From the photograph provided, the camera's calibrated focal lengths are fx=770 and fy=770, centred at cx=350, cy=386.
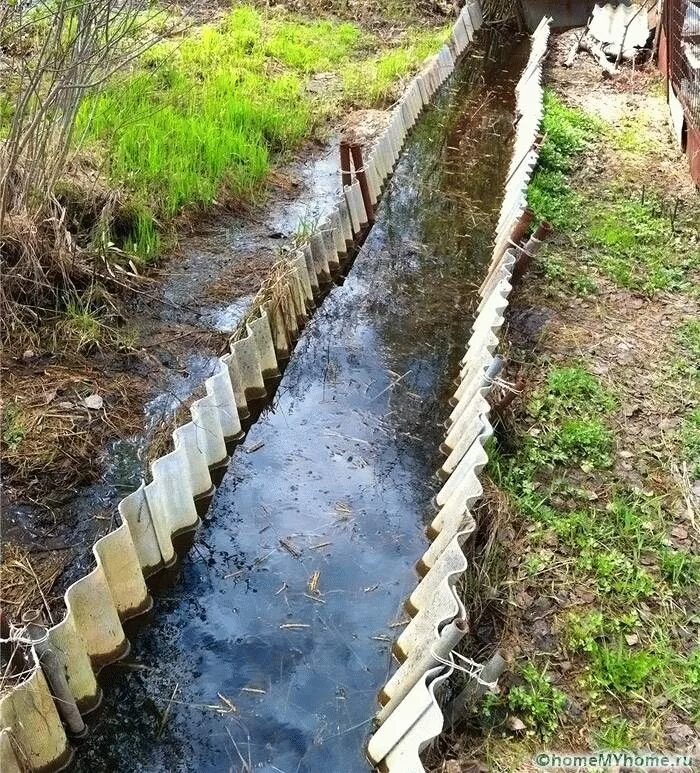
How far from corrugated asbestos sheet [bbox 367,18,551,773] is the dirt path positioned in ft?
0.96

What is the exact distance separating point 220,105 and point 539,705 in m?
8.59

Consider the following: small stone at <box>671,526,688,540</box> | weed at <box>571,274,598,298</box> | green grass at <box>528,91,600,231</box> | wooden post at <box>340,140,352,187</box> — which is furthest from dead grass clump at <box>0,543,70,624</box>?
green grass at <box>528,91,600,231</box>

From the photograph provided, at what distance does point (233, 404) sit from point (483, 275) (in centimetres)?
368

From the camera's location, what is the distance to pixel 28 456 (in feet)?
17.1

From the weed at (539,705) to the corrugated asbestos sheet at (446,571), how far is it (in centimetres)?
53

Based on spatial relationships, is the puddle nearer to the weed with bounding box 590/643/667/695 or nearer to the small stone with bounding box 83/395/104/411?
the small stone with bounding box 83/395/104/411

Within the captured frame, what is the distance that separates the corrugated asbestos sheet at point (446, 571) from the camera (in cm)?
358

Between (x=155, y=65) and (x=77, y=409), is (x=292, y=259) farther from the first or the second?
(x=155, y=65)

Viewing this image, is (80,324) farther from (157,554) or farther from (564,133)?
(564,133)

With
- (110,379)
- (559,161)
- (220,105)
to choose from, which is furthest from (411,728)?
(220,105)

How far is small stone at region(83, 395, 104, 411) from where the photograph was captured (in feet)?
18.8

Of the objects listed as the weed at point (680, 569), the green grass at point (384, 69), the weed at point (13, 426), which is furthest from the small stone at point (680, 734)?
the green grass at point (384, 69)

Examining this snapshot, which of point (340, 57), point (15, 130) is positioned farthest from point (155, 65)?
point (15, 130)

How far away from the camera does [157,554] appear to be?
4.68 meters
